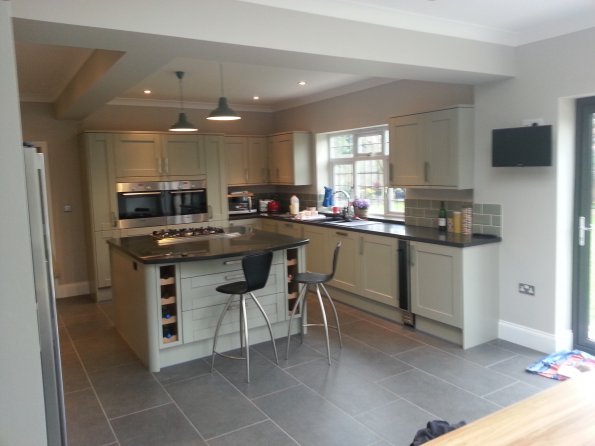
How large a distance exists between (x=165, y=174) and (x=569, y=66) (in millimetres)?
4656

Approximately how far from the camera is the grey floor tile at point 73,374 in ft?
11.7

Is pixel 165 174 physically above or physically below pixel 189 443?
above

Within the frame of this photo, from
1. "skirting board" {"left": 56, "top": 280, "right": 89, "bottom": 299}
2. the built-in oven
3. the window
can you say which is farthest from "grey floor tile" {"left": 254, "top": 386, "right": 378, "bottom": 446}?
"skirting board" {"left": 56, "top": 280, "right": 89, "bottom": 299}

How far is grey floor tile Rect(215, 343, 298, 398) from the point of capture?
3.44 m

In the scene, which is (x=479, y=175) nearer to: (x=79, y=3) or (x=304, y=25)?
(x=304, y=25)

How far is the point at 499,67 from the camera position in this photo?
A: 153 inches

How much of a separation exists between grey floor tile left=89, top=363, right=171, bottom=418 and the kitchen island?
0.45 ft

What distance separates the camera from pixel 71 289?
20.9 ft

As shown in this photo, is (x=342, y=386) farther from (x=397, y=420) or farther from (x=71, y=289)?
(x=71, y=289)

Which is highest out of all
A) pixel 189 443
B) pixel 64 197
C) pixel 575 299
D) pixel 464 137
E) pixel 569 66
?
pixel 569 66

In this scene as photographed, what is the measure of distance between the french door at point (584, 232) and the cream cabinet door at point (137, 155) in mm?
4703

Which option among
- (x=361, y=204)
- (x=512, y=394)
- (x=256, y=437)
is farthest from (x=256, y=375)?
(x=361, y=204)

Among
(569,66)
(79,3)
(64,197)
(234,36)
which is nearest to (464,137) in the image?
(569,66)

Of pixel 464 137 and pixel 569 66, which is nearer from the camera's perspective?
pixel 569 66
